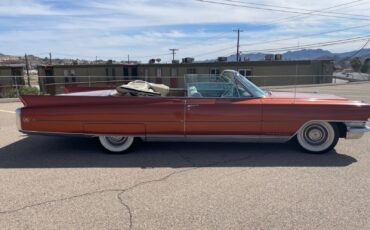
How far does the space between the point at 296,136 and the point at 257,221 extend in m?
2.44

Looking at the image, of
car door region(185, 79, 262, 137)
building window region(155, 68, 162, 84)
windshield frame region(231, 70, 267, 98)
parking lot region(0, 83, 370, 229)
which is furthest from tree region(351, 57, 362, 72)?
car door region(185, 79, 262, 137)

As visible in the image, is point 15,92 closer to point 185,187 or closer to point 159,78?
point 185,187

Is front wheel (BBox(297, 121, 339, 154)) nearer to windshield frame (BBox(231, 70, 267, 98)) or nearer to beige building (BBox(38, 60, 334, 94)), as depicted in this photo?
windshield frame (BBox(231, 70, 267, 98))

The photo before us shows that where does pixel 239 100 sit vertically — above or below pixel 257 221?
above

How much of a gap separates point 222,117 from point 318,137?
1.60 metres

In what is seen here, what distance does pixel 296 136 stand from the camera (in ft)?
16.5

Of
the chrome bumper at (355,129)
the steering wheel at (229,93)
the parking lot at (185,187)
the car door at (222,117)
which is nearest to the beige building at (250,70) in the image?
the steering wheel at (229,93)

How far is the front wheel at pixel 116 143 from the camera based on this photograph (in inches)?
193

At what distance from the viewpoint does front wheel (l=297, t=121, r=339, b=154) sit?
487cm

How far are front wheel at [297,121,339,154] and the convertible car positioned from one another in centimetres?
2

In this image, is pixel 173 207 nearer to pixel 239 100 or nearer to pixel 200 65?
pixel 239 100

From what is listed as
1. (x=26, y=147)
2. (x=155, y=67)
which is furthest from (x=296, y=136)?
(x=155, y=67)

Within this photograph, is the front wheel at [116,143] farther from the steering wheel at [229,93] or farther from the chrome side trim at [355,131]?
the chrome side trim at [355,131]

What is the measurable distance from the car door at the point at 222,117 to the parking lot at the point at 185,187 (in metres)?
0.41
